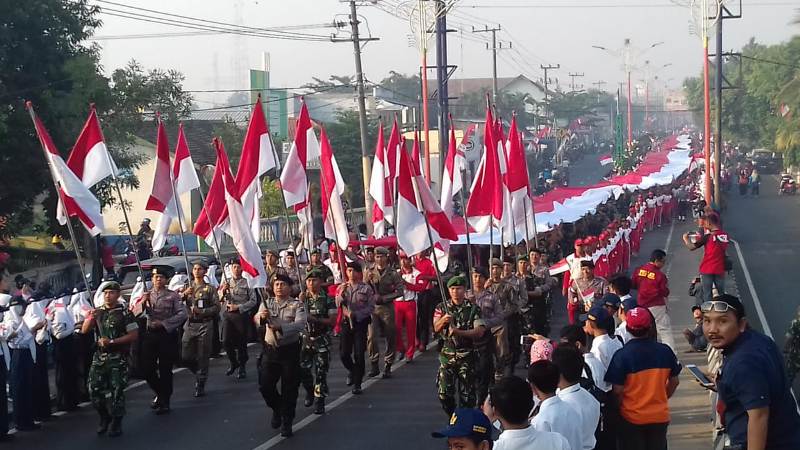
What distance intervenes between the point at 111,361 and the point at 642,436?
→ 5861 mm

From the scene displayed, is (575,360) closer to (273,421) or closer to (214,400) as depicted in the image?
(273,421)

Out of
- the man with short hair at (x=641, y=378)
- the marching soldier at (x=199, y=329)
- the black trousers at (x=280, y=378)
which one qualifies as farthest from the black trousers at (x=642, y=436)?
the marching soldier at (x=199, y=329)

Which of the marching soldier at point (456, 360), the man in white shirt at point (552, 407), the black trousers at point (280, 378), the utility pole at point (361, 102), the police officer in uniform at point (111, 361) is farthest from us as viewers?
the utility pole at point (361, 102)

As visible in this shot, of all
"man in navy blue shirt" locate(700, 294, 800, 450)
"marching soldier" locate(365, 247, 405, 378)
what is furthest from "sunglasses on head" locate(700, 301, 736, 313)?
"marching soldier" locate(365, 247, 405, 378)

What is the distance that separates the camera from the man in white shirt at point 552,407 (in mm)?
5676

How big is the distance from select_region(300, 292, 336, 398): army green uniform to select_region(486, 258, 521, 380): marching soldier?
188cm

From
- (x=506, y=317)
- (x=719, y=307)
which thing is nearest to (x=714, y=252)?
(x=506, y=317)

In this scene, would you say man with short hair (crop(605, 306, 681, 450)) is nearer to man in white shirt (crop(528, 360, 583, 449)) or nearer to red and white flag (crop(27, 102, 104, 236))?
man in white shirt (crop(528, 360, 583, 449))

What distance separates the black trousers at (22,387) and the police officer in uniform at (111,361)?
81 cm

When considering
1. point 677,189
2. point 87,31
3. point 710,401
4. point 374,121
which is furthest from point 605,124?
point 710,401

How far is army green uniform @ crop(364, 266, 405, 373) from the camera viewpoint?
13539 mm

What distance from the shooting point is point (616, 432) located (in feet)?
22.6

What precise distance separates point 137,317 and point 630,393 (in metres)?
7.13

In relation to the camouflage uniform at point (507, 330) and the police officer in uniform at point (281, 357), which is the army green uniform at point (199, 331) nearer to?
the police officer in uniform at point (281, 357)
